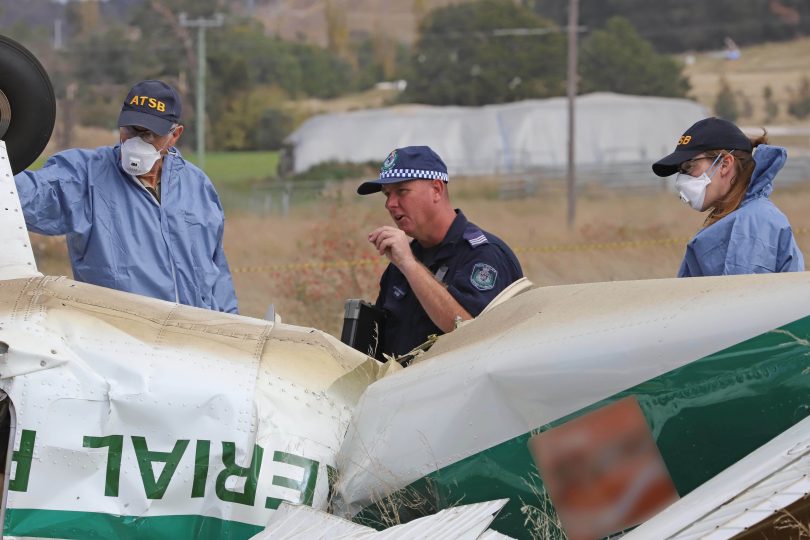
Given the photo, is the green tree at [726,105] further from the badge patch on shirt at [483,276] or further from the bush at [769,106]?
the badge patch on shirt at [483,276]

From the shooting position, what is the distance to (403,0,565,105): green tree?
63.3m

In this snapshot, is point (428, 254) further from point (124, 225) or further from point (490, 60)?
point (490, 60)

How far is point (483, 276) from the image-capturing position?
507 centimetres

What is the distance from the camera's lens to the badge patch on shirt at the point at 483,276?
5.05 metres

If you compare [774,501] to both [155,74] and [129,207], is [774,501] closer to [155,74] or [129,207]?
[129,207]

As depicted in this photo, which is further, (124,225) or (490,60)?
(490,60)

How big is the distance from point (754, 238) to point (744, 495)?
4.98 ft

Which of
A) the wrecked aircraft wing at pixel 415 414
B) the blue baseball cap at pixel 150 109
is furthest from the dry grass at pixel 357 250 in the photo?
the wrecked aircraft wing at pixel 415 414

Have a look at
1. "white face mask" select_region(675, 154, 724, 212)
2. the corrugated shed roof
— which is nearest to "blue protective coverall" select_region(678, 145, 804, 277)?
"white face mask" select_region(675, 154, 724, 212)

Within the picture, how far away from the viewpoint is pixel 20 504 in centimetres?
397

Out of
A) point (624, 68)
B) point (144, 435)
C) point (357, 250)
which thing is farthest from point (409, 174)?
point (624, 68)

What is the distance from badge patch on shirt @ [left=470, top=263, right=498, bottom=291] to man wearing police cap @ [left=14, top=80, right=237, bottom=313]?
1.38m

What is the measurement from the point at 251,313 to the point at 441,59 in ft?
184

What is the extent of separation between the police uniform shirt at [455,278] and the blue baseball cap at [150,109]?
1.30 metres
